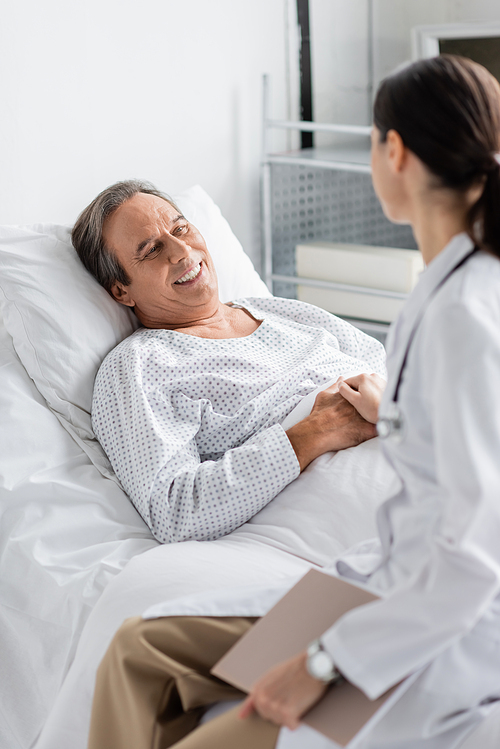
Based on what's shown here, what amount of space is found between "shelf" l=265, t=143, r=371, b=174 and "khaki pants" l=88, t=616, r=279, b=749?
181cm

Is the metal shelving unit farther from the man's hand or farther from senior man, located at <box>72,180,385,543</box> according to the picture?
the man's hand

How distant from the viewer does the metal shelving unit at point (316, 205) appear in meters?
2.48

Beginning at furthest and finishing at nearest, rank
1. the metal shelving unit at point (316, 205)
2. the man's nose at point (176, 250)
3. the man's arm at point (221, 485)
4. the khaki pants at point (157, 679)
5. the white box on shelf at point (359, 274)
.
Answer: the metal shelving unit at point (316, 205) < the white box on shelf at point (359, 274) < the man's nose at point (176, 250) < the man's arm at point (221, 485) < the khaki pants at point (157, 679)

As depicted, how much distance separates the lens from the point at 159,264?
1.51m

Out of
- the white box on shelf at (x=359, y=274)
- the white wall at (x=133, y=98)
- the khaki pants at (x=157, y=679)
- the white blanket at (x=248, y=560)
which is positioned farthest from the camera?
the white box on shelf at (x=359, y=274)

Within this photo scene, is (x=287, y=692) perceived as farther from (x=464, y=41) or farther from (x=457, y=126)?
(x=464, y=41)

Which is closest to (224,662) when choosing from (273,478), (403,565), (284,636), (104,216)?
(284,636)

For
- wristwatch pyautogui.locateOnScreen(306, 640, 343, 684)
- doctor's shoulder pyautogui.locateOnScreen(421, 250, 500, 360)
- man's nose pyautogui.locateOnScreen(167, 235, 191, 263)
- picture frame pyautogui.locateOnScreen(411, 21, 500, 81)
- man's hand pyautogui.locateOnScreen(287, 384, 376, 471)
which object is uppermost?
picture frame pyautogui.locateOnScreen(411, 21, 500, 81)

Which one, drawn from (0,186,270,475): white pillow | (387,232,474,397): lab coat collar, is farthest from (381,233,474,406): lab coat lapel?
(0,186,270,475): white pillow

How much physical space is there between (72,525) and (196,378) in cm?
34

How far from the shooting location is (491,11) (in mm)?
2910

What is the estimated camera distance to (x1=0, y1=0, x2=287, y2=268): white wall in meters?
1.86

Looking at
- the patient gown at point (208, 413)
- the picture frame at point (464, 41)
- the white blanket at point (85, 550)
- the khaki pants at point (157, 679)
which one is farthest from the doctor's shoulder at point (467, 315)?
the picture frame at point (464, 41)

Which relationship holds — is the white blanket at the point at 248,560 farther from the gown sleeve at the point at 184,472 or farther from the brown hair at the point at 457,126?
the brown hair at the point at 457,126
